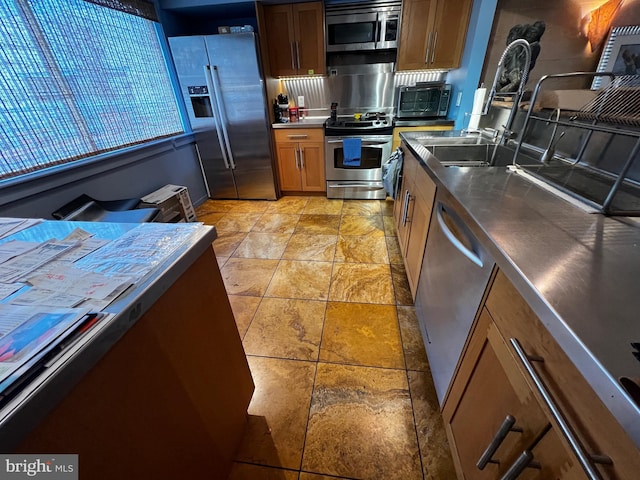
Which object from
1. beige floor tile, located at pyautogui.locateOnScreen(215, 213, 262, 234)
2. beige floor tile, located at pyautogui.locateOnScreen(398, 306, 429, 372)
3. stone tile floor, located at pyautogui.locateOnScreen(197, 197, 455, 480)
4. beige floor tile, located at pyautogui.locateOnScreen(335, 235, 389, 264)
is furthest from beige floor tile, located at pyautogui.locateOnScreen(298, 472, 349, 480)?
beige floor tile, located at pyautogui.locateOnScreen(215, 213, 262, 234)

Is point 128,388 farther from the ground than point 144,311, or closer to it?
closer to it

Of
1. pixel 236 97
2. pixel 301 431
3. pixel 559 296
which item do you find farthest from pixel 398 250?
pixel 236 97

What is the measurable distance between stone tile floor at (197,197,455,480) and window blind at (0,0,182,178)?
1.37m

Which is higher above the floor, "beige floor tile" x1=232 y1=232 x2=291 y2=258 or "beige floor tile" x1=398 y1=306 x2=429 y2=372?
"beige floor tile" x1=232 y1=232 x2=291 y2=258

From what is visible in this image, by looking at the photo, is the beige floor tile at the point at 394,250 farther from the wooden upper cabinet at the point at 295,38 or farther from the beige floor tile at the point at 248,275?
the wooden upper cabinet at the point at 295,38

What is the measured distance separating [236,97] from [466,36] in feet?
8.30

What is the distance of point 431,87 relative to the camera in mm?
2877

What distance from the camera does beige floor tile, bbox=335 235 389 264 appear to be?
2.21 meters

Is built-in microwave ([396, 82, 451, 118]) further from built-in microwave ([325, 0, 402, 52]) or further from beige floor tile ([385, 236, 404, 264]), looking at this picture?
beige floor tile ([385, 236, 404, 264])

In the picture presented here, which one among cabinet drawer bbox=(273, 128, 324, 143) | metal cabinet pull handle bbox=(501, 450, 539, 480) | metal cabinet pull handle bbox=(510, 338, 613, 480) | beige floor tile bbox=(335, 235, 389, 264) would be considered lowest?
beige floor tile bbox=(335, 235, 389, 264)

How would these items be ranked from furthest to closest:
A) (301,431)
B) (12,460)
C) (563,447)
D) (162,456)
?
(301,431), (162,456), (563,447), (12,460)

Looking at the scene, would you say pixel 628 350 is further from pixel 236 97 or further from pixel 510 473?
pixel 236 97

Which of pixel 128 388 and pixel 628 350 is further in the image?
pixel 128 388

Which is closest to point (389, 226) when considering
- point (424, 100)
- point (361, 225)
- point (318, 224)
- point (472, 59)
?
point (361, 225)
